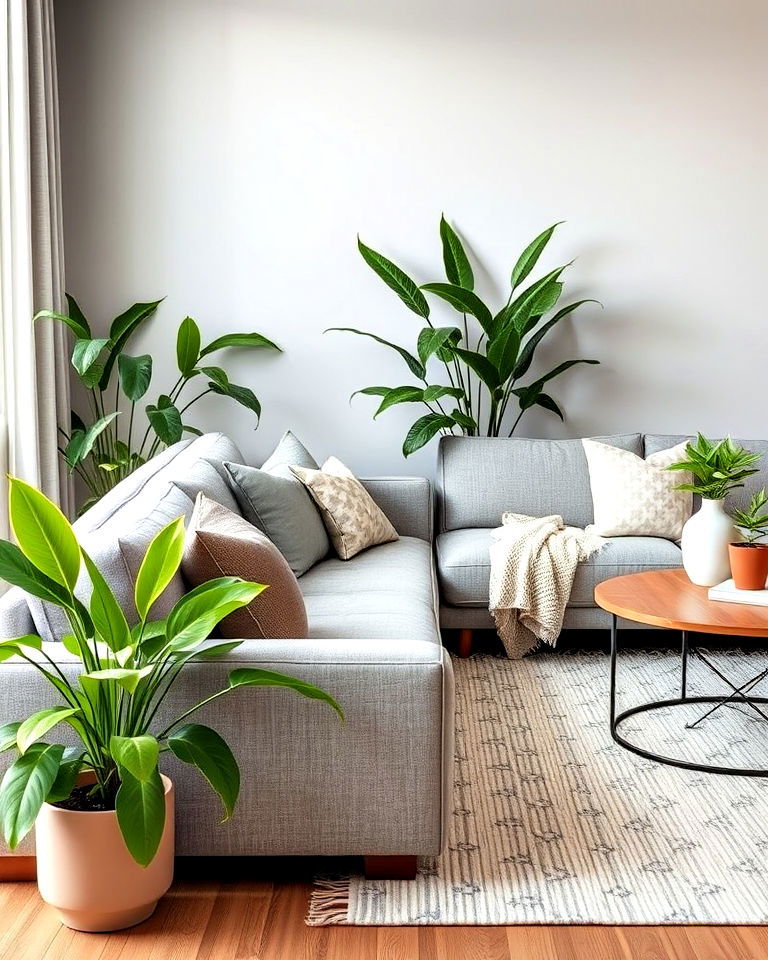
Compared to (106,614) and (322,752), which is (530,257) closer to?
(322,752)

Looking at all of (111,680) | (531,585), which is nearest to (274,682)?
(111,680)

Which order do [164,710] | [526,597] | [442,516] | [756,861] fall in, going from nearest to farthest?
[164,710]
[756,861]
[526,597]
[442,516]

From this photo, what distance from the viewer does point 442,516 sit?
4508 mm

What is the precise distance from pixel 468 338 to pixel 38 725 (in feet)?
10.8

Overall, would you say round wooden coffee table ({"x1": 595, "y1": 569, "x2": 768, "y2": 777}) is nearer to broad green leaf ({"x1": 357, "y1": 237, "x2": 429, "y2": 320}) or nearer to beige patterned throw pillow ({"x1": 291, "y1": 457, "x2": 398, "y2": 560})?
beige patterned throw pillow ({"x1": 291, "y1": 457, "x2": 398, "y2": 560})

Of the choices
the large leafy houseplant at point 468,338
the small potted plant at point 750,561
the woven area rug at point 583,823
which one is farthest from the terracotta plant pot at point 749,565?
the large leafy houseplant at point 468,338

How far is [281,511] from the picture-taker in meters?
3.48

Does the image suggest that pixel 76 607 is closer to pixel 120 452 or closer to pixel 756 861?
pixel 756 861

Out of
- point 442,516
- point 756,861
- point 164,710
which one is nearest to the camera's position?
point 164,710

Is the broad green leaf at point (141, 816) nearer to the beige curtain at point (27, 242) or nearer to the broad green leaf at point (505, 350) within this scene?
the beige curtain at point (27, 242)

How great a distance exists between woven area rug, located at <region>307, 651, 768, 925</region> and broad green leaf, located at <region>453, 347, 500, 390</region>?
1.32 m

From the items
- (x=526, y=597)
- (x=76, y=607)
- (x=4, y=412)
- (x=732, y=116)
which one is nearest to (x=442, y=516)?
(x=526, y=597)

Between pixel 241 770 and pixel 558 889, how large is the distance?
0.71 meters

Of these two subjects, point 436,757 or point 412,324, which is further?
point 412,324
